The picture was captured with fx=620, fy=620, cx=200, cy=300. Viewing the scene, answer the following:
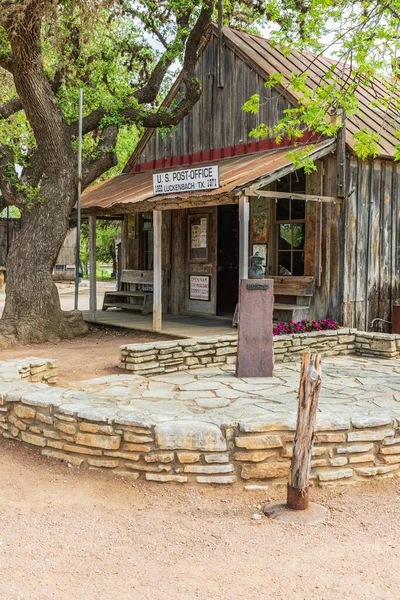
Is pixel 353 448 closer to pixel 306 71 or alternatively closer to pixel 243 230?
pixel 243 230

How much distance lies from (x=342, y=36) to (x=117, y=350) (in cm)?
→ 586

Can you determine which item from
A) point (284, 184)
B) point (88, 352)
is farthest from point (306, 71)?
point (88, 352)

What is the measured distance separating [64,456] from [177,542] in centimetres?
164

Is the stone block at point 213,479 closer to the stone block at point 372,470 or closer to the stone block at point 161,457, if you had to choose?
the stone block at point 161,457

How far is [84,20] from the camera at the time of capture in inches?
423

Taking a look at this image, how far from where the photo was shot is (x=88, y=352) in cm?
1018

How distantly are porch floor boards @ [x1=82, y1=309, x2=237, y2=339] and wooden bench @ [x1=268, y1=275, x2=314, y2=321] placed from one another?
3.05 feet

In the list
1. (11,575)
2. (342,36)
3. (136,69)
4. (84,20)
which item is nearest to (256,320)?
(342,36)

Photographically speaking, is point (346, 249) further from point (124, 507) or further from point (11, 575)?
point (11, 575)

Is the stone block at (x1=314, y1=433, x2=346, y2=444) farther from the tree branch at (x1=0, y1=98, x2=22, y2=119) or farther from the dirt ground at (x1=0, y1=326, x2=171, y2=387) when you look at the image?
the tree branch at (x1=0, y1=98, x2=22, y2=119)

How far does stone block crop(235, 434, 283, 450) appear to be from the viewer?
5.04 m

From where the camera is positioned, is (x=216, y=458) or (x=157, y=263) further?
(x=157, y=263)

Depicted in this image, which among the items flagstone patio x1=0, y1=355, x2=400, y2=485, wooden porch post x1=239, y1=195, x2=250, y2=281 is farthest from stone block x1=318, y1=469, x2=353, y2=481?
wooden porch post x1=239, y1=195, x2=250, y2=281

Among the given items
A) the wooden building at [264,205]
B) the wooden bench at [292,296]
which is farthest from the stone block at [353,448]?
the wooden bench at [292,296]
